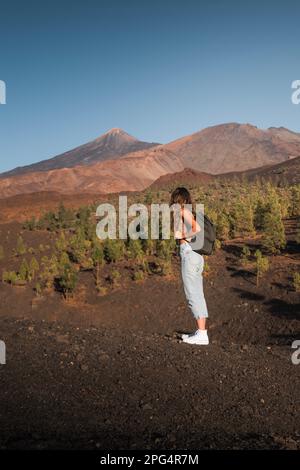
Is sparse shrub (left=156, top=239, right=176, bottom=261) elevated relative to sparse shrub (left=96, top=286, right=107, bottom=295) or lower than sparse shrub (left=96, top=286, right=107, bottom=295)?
elevated

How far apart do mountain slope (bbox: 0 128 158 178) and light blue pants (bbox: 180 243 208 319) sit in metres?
78.3

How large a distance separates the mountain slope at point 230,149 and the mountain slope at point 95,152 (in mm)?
11519

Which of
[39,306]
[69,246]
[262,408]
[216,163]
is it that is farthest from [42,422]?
[216,163]

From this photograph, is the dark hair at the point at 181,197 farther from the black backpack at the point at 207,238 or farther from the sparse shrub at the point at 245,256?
the sparse shrub at the point at 245,256

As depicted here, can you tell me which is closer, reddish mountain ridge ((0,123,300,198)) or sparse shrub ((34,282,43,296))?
sparse shrub ((34,282,43,296))

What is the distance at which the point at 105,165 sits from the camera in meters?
58.7

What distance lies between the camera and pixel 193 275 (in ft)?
17.3

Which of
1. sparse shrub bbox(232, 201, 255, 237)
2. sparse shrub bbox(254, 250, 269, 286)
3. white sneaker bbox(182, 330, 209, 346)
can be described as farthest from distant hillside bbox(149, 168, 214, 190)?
white sneaker bbox(182, 330, 209, 346)

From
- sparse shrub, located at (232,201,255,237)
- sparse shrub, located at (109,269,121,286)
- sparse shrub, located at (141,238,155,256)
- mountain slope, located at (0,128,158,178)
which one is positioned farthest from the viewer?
mountain slope, located at (0,128,158,178)

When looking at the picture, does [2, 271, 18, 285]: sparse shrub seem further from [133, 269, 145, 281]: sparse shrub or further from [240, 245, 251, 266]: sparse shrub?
[240, 245, 251, 266]: sparse shrub

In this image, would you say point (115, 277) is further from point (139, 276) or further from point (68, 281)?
point (68, 281)

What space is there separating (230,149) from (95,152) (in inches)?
1062

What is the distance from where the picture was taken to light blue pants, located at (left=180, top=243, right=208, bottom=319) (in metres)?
5.20

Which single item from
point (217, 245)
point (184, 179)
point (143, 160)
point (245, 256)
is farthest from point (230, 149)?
point (245, 256)
